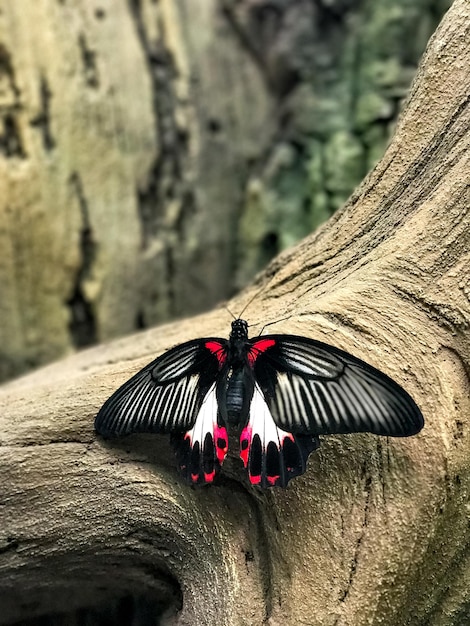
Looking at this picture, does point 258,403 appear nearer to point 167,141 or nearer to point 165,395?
point 165,395

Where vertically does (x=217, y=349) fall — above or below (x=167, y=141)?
below

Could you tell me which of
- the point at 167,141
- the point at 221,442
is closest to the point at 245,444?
the point at 221,442

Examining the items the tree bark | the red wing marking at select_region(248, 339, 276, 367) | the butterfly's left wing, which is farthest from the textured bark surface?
the red wing marking at select_region(248, 339, 276, 367)

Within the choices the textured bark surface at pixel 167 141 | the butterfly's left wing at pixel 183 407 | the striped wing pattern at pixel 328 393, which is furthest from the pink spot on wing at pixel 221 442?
the textured bark surface at pixel 167 141

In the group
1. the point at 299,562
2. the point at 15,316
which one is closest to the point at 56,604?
the point at 299,562

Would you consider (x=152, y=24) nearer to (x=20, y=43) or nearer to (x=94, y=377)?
(x=20, y=43)

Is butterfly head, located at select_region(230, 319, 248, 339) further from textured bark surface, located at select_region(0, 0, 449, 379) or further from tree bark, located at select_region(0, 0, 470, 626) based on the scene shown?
textured bark surface, located at select_region(0, 0, 449, 379)
